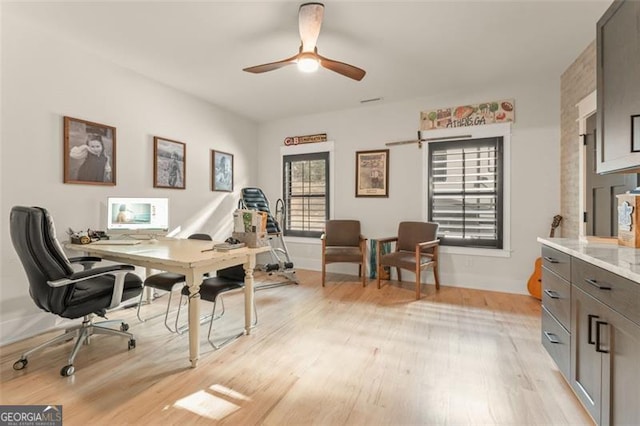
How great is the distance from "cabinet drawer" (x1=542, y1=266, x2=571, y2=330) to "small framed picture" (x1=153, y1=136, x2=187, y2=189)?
405 centimetres

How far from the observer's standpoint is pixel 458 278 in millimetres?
4094

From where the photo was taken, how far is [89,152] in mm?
3018

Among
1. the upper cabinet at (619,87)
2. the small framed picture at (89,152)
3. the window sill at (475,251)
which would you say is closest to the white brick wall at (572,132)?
the window sill at (475,251)

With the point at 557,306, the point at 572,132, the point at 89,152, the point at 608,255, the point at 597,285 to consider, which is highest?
the point at 572,132

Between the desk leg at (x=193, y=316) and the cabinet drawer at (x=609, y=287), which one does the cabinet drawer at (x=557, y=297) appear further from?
the desk leg at (x=193, y=316)

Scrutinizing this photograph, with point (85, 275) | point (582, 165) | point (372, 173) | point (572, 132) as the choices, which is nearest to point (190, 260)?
point (85, 275)

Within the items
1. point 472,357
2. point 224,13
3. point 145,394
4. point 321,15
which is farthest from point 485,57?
point 145,394

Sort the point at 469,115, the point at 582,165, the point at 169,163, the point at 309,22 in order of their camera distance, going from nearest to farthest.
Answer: the point at 309,22, the point at 582,165, the point at 169,163, the point at 469,115

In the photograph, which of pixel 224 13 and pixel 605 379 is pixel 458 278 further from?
pixel 224 13

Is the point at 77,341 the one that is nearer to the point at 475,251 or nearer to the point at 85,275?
the point at 85,275

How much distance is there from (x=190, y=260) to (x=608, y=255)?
239 centimetres

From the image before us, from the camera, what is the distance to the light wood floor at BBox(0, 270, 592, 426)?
162cm

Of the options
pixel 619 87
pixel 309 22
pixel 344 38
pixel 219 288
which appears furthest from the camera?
pixel 344 38

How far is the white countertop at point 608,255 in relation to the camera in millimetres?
1160
